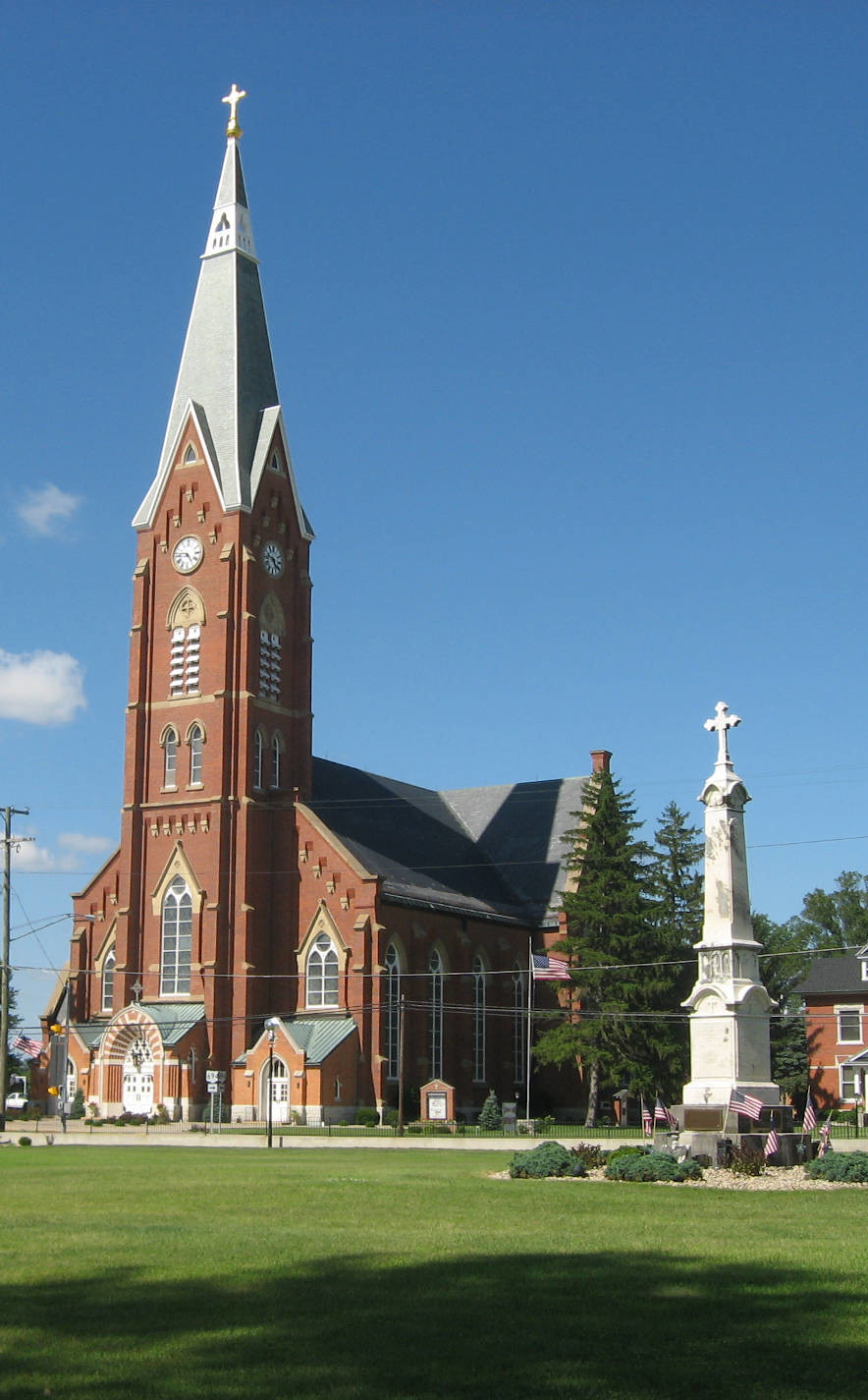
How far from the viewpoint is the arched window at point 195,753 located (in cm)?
6525

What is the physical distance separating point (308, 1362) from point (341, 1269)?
13.1ft

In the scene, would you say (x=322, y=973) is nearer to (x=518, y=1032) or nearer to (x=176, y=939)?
(x=176, y=939)

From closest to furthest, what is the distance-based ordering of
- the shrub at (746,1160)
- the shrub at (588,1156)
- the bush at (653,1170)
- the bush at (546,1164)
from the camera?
the bush at (653,1170) → the shrub at (746,1160) → the bush at (546,1164) → the shrub at (588,1156)

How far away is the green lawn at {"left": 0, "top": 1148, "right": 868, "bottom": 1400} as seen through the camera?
9758 mm

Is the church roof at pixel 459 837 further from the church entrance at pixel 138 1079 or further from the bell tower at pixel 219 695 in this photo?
the church entrance at pixel 138 1079

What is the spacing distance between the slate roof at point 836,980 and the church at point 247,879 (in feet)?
43.5

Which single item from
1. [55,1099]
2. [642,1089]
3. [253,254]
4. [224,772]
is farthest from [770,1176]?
[253,254]

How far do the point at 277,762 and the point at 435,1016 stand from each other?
12.8 meters

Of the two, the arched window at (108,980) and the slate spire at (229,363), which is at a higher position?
the slate spire at (229,363)

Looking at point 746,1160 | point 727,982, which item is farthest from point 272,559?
point 746,1160

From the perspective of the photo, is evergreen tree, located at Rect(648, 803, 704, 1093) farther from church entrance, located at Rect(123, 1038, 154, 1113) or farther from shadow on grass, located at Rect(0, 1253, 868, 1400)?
shadow on grass, located at Rect(0, 1253, 868, 1400)

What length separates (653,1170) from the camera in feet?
85.0

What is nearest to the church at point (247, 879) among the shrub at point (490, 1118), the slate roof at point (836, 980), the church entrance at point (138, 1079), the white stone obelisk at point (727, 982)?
the church entrance at point (138, 1079)

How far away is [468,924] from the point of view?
69.1 m
